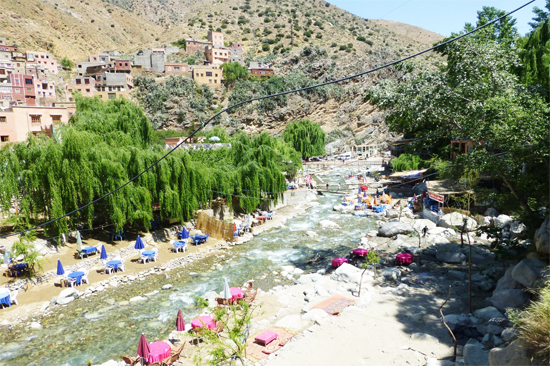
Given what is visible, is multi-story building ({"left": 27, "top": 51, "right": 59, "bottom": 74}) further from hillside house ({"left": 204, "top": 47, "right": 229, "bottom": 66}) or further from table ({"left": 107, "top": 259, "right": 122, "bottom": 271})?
table ({"left": 107, "top": 259, "right": 122, "bottom": 271})

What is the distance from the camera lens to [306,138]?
51.2m

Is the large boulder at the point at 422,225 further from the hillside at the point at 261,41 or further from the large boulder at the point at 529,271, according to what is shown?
the hillside at the point at 261,41

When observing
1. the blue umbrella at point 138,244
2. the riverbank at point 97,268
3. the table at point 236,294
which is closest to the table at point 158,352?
the table at point 236,294

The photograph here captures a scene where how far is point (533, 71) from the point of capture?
1816cm

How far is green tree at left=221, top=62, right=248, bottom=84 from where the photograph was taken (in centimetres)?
6362

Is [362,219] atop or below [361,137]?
below

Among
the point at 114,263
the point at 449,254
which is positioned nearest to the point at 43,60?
the point at 114,263

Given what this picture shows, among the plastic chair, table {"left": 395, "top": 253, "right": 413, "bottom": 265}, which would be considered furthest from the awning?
the plastic chair

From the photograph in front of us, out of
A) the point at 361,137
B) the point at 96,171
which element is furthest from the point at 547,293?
the point at 361,137

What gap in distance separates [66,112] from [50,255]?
19541 mm

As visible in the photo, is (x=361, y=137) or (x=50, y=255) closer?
(x=50, y=255)

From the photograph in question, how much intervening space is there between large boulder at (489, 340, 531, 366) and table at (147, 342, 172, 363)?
7.05 m

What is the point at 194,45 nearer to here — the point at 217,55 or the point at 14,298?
the point at 217,55

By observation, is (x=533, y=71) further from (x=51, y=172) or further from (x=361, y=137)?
(x=361, y=137)
